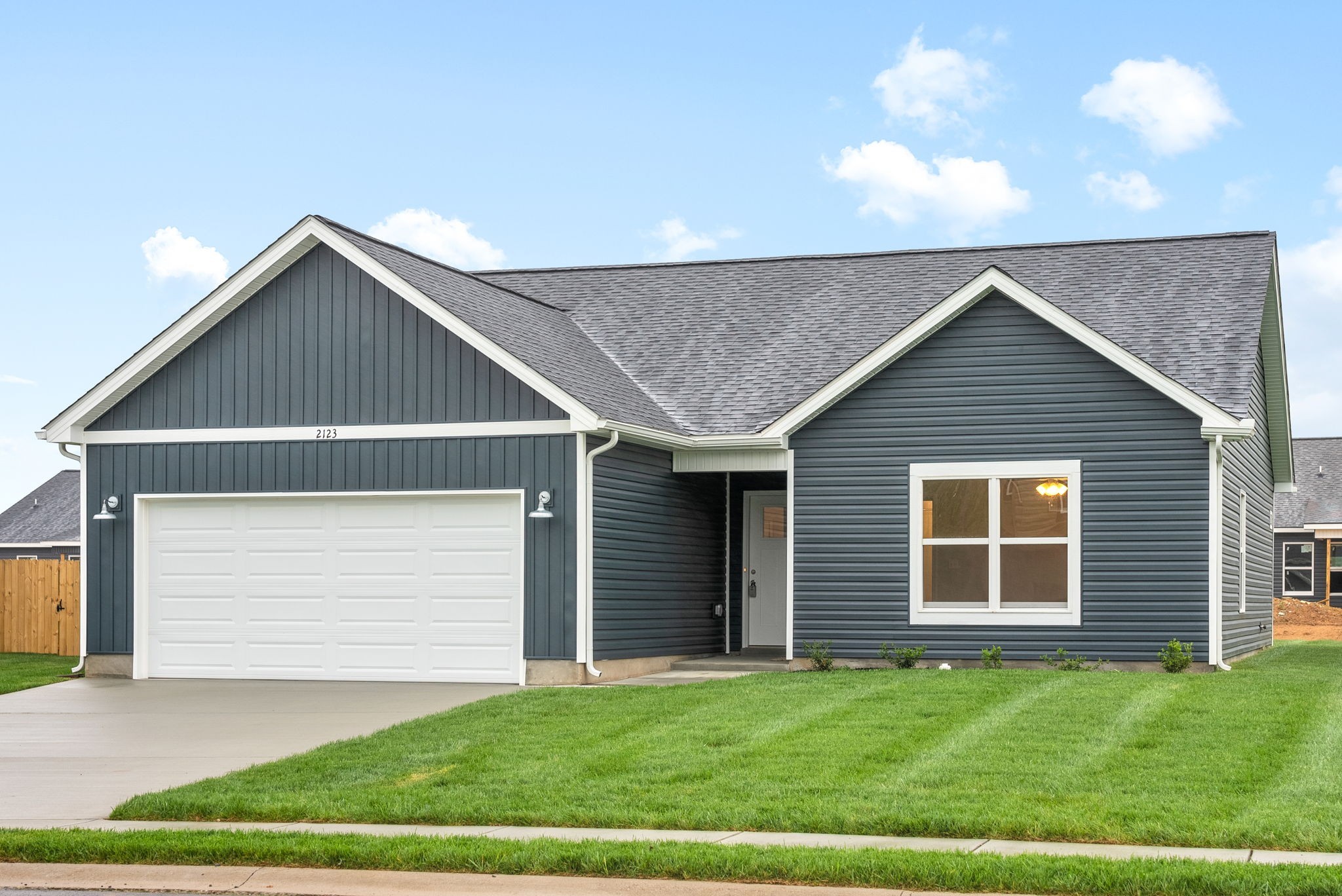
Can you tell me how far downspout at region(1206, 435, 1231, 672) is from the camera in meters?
18.0

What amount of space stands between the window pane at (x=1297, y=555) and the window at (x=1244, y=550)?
23.0 meters

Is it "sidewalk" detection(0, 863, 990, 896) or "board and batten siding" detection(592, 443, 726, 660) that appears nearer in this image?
"sidewalk" detection(0, 863, 990, 896)

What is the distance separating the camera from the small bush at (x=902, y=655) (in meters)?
18.8

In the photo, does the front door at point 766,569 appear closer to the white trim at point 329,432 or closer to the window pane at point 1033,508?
the window pane at point 1033,508

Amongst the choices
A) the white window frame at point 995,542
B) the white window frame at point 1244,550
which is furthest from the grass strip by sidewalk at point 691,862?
the white window frame at point 1244,550

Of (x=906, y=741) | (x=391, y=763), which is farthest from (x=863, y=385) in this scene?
(x=391, y=763)

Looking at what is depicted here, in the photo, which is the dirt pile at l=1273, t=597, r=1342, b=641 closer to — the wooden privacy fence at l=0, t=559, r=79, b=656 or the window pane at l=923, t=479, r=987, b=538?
the window pane at l=923, t=479, r=987, b=538

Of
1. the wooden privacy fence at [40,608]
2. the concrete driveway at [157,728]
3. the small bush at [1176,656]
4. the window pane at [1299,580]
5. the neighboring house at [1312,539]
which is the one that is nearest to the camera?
the concrete driveway at [157,728]

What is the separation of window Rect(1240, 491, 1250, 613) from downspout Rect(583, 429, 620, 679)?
30.5 ft

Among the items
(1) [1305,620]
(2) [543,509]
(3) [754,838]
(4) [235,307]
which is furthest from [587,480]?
(1) [1305,620]

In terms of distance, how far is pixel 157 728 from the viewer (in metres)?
15.2

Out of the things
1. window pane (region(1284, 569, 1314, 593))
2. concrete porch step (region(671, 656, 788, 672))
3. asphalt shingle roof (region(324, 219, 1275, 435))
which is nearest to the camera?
asphalt shingle roof (region(324, 219, 1275, 435))

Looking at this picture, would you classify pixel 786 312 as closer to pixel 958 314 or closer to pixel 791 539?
pixel 958 314

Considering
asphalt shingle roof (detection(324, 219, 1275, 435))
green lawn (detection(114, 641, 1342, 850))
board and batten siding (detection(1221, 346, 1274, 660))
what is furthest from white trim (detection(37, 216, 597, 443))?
board and batten siding (detection(1221, 346, 1274, 660))
